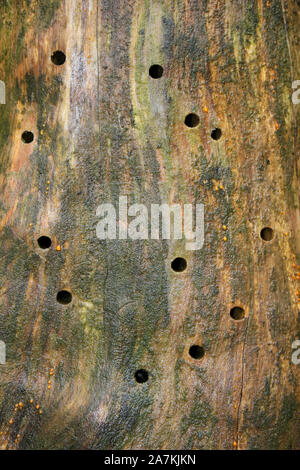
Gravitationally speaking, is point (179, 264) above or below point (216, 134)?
below

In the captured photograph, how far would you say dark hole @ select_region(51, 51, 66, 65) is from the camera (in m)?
2.90

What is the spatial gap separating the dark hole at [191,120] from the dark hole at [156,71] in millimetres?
227

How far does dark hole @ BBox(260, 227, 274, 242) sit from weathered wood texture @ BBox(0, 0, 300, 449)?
0.12ft

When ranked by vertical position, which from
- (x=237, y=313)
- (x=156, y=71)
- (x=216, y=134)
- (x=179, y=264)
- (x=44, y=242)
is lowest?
(x=237, y=313)

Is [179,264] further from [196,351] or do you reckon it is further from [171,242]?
[196,351]

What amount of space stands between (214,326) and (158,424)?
500 millimetres

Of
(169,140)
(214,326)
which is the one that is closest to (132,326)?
(214,326)

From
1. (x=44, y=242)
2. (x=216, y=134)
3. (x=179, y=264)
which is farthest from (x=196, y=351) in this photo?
(x=216, y=134)

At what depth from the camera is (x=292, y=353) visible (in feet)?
9.31

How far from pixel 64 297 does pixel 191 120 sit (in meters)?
1.00

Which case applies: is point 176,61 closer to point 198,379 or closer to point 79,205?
point 79,205

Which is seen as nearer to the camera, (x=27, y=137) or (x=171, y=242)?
Answer: (x=171, y=242)

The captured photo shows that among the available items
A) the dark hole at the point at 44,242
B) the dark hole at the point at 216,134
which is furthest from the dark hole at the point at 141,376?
the dark hole at the point at 216,134

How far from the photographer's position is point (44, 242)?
9.53 feet
